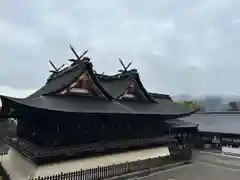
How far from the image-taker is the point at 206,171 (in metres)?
18.3

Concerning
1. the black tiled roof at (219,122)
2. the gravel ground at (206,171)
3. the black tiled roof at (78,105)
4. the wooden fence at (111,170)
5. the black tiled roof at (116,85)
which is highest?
the black tiled roof at (116,85)

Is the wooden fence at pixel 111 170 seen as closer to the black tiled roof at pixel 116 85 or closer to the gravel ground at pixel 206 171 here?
the gravel ground at pixel 206 171

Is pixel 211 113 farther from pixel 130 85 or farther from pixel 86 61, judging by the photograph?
pixel 86 61

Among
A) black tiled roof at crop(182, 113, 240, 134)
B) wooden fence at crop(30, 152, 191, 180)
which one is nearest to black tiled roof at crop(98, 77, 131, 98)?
wooden fence at crop(30, 152, 191, 180)

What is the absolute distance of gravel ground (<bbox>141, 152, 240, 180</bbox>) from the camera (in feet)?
54.2

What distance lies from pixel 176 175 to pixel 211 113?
82.7ft

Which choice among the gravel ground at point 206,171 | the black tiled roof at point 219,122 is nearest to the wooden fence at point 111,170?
the gravel ground at point 206,171

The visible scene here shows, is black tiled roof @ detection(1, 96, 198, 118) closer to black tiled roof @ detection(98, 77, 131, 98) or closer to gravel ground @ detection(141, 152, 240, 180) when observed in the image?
black tiled roof @ detection(98, 77, 131, 98)

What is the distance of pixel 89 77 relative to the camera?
18406 mm

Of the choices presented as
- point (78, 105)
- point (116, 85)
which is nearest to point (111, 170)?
point (78, 105)

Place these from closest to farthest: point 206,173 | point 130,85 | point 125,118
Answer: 1. point 206,173
2. point 125,118
3. point 130,85

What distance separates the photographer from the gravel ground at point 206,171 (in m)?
16.5

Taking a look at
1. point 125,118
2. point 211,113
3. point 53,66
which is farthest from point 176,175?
point 211,113

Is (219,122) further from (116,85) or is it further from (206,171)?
(116,85)
